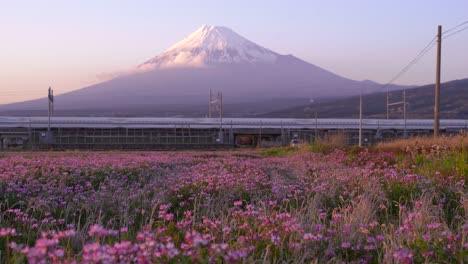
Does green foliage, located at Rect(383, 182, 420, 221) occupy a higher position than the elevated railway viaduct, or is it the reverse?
green foliage, located at Rect(383, 182, 420, 221)

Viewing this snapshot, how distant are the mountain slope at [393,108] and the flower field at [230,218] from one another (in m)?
111

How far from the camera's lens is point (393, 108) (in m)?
131

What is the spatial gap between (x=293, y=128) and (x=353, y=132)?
5935 millimetres

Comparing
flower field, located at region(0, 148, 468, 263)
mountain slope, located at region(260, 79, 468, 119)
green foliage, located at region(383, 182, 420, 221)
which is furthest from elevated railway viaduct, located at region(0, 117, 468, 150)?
mountain slope, located at region(260, 79, 468, 119)

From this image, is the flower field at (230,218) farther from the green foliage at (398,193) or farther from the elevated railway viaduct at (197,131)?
the elevated railway viaduct at (197,131)

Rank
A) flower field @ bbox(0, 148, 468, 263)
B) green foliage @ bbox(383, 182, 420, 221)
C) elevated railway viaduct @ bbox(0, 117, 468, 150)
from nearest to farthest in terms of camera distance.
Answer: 1. flower field @ bbox(0, 148, 468, 263)
2. green foliage @ bbox(383, 182, 420, 221)
3. elevated railway viaduct @ bbox(0, 117, 468, 150)

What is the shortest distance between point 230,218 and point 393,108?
131675 mm

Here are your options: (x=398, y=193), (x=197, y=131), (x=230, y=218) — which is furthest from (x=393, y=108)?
(x=230, y=218)

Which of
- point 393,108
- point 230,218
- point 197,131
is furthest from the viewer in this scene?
point 393,108

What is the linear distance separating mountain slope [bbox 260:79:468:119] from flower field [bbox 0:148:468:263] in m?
111

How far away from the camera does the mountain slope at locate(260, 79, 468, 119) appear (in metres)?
123

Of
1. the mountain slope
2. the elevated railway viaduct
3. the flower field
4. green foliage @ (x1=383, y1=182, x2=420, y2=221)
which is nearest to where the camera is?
the flower field

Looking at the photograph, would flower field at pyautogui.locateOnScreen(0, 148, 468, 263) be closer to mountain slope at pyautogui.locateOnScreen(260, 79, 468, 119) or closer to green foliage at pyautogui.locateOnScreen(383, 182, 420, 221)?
green foliage at pyautogui.locateOnScreen(383, 182, 420, 221)

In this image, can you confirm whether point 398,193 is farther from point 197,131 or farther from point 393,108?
point 393,108
